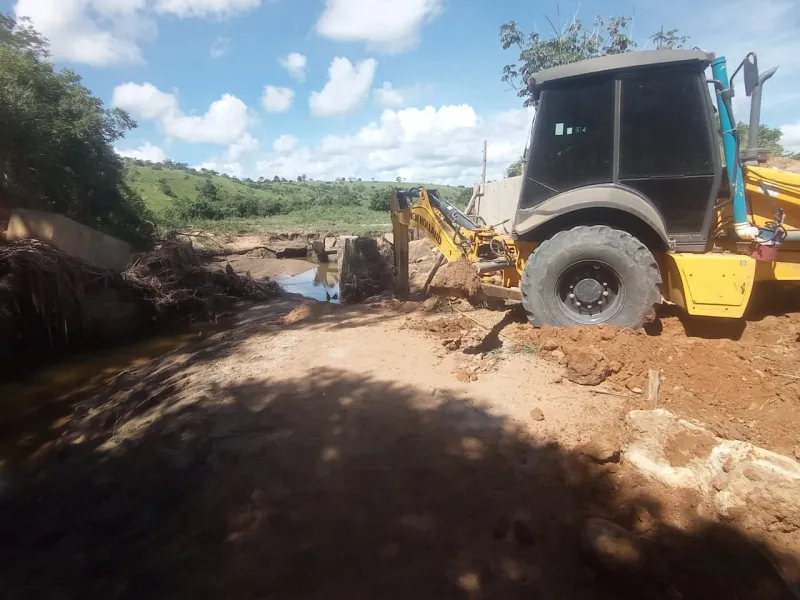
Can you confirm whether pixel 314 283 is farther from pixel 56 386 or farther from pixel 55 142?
pixel 56 386

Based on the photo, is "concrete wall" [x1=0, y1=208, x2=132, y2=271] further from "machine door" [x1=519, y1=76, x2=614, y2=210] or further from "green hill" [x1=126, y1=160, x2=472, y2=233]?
"green hill" [x1=126, y1=160, x2=472, y2=233]

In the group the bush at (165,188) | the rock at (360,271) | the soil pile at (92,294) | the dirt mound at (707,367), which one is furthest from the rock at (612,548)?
the bush at (165,188)

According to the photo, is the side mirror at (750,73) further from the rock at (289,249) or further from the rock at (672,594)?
the rock at (289,249)

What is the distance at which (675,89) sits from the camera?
4676 millimetres

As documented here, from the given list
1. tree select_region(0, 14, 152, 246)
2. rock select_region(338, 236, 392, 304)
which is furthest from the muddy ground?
tree select_region(0, 14, 152, 246)

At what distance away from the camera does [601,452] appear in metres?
3.11

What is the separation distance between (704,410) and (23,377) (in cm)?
837

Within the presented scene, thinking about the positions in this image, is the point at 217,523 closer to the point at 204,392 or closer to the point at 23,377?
the point at 204,392

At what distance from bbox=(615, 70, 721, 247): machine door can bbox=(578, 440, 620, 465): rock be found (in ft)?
8.87

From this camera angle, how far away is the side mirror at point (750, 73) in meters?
4.28

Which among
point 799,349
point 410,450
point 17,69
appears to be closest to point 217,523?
point 410,450

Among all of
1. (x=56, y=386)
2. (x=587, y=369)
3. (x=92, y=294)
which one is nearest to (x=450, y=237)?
(x=587, y=369)

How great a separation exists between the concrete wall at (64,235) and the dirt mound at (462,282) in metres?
6.80

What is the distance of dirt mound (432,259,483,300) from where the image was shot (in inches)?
259
